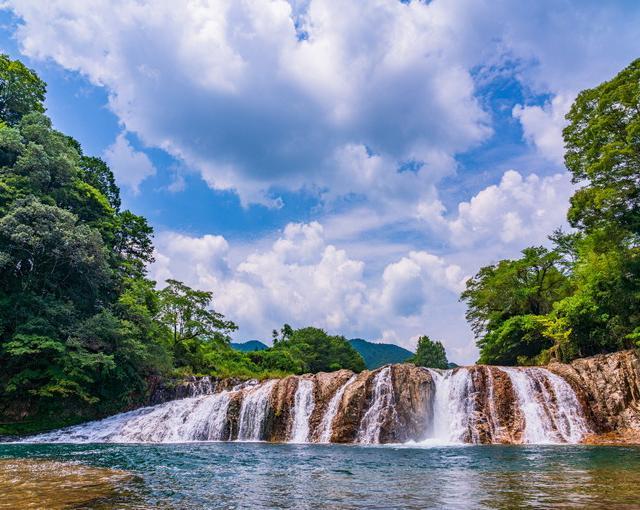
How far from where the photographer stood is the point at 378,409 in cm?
2052

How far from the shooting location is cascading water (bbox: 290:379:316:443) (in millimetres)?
21016

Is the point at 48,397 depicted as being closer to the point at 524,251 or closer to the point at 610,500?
the point at 610,500

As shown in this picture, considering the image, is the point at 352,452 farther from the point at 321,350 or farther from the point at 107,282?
the point at 321,350

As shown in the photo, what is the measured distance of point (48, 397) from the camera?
2395 cm

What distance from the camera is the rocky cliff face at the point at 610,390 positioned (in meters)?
18.0

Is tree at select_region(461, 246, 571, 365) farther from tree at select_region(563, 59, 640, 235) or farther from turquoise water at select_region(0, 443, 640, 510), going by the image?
turquoise water at select_region(0, 443, 640, 510)

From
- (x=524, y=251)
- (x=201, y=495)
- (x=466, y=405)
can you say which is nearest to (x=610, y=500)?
(x=201, y=495)

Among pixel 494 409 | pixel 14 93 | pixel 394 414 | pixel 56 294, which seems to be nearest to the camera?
pixel 494 409

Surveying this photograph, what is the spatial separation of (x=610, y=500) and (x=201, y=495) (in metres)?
6.26

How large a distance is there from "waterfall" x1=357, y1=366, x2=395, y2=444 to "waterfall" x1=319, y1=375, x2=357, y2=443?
1.41 meters

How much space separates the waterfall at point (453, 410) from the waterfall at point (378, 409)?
2142mm

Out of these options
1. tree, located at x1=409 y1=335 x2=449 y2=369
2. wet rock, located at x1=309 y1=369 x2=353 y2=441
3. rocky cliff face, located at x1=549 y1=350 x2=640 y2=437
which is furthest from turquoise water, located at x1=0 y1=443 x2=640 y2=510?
tree, located at x1=409 y1=335 x2=449 y2=369

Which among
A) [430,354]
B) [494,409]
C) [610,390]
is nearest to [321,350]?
[430,354]

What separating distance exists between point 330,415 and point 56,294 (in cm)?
1862
